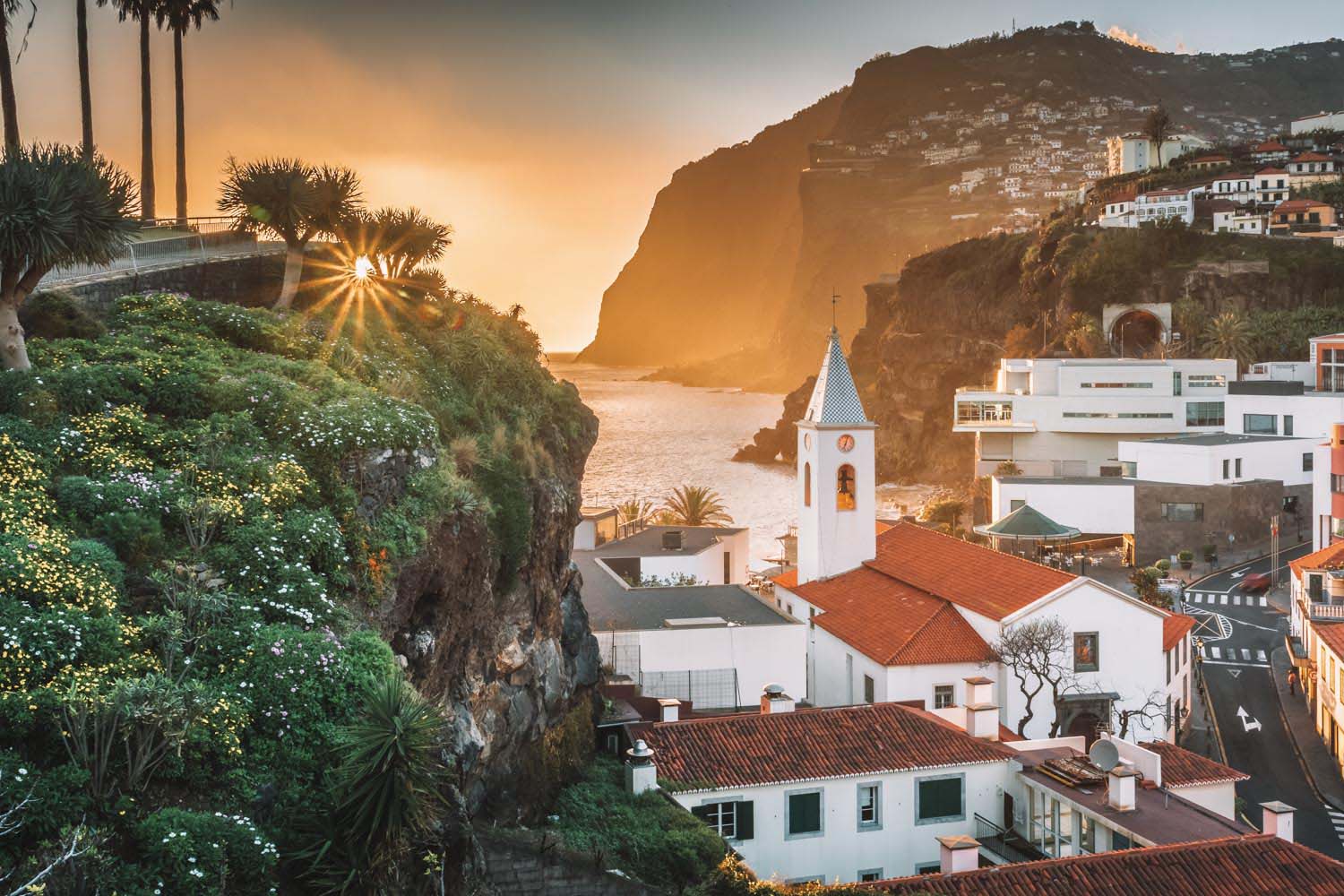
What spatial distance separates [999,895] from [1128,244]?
110m

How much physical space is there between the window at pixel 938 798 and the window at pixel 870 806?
2.39 feet

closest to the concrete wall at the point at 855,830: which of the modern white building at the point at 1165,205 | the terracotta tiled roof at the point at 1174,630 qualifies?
the terracotta tiled roof at the point at 1174,630

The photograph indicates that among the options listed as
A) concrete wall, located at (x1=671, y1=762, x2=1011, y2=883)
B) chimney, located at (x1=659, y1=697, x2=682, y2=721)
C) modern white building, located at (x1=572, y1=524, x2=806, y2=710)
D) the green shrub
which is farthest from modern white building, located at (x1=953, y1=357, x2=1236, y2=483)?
the green shrub

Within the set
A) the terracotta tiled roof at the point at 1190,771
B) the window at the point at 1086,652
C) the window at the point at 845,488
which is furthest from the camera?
the window at the point at 845,488

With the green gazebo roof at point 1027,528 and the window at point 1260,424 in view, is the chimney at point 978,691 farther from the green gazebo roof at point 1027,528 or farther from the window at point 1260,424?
the window at point 1260,424

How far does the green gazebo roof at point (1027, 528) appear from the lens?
54.8 metres

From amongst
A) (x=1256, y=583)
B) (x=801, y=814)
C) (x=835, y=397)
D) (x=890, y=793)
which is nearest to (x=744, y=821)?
(x=801, y=814)

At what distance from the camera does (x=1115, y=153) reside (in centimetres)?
17888

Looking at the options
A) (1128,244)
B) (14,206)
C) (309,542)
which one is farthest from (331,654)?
(1128,244)

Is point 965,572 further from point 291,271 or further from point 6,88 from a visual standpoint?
point 6,88

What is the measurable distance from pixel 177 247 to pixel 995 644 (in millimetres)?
22880

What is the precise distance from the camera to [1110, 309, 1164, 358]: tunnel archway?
11531cm

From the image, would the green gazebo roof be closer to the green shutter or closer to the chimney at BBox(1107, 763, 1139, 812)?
the chimney at BBox(1107, 763, 1139, 812)

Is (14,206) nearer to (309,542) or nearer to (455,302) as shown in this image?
(309,542)
